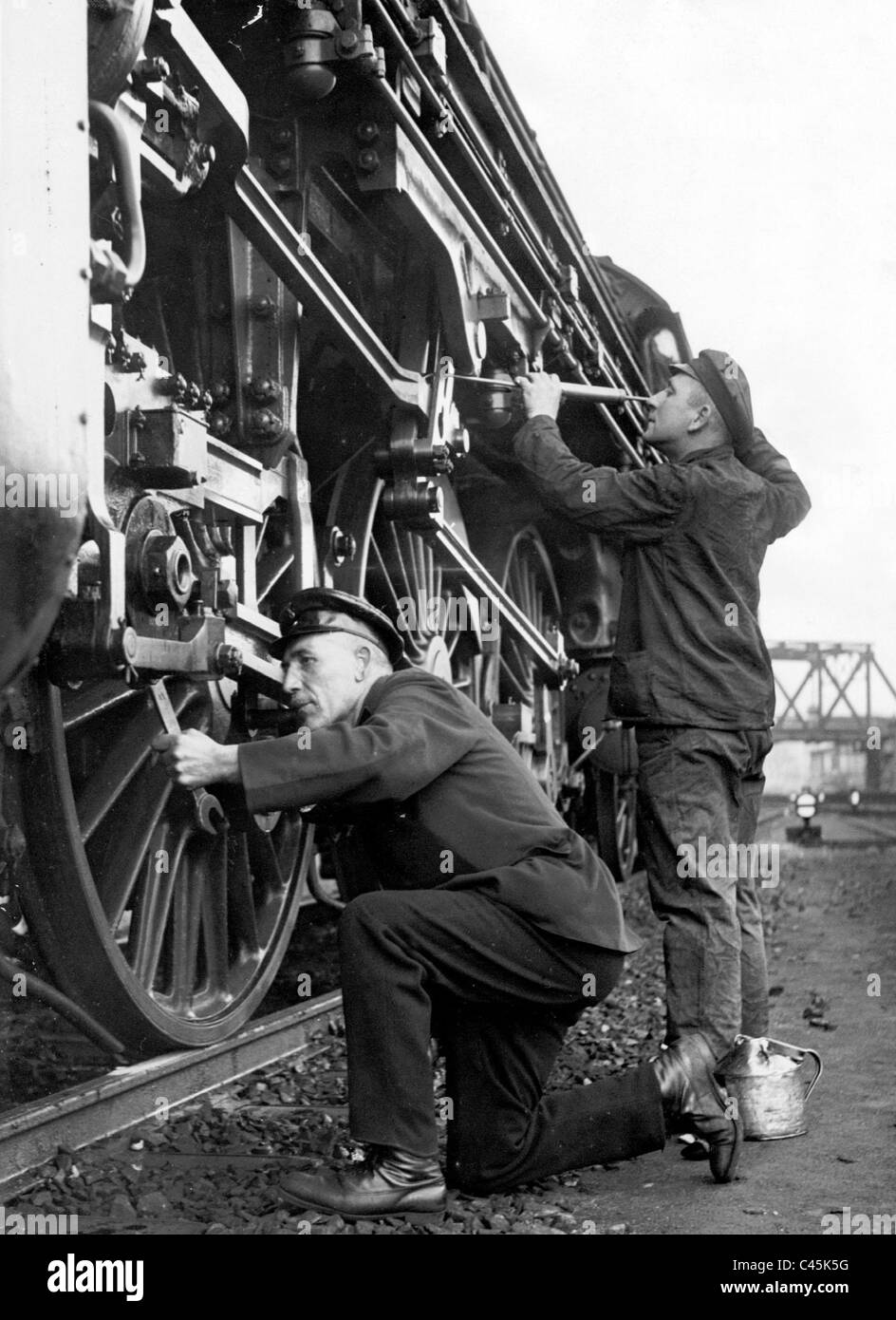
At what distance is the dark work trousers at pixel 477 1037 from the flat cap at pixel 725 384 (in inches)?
58.2

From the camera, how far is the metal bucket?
3408 mm

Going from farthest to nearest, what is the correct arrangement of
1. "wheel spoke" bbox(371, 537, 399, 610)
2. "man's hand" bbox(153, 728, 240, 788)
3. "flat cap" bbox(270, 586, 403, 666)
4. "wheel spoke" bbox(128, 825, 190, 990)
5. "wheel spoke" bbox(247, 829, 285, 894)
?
"wheel spoke" bbox(371, 537, 399, 610) → "wheel spoke" bbox(247, 829, 285, 894) → "wheel spoke" bbox(128, 825, 190, 990) → "flat cap" bbox(270, 586, 403, 666) → "man's hand" bbox(153, 728, 240, 788)

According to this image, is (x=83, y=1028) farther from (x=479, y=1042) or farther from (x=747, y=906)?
(x=747, y=906)

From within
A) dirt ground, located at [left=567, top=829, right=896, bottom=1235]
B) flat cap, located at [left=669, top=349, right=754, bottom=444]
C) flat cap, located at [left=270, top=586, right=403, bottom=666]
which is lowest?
dirt ground, located at [left=567, top=829, right=896, bottom=1235]

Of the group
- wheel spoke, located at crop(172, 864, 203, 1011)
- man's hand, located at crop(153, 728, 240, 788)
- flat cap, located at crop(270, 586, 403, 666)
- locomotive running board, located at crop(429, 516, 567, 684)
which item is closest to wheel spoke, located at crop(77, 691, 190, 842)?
wheel spoke, located at crop(172, 864, 203, 1011)

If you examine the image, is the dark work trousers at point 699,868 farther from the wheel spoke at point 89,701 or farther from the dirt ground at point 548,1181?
the wheel spoke at point 89,701

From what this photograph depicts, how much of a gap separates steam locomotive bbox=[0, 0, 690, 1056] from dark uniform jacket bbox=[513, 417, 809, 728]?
797 millimetres

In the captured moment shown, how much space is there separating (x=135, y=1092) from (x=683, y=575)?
5.77 ft

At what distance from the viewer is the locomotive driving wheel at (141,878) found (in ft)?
10.2

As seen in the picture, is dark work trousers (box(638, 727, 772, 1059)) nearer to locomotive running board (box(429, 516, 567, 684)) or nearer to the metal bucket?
the metal bucket

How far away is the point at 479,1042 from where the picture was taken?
2910mm

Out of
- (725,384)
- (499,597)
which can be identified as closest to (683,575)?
(725,384)
